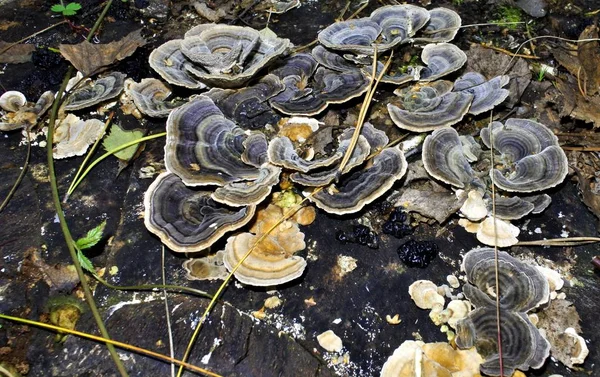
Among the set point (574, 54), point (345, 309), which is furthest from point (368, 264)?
point (574, 54)

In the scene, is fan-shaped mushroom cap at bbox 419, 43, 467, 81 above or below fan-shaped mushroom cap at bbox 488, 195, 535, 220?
above

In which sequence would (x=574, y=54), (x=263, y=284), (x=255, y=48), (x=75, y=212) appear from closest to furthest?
(x=263, y=284)
(x=75, y=212)
(x=255, y=48)
(x=574, y=54)

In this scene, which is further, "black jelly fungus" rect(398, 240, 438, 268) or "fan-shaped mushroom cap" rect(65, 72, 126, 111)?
"fan-shaped mushroom cap" rect(65, 72, 126, 111)

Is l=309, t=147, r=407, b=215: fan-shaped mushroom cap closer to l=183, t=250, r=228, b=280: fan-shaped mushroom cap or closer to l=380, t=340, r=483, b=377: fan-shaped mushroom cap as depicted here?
l=183, t=250, r=228, b=280: fan-shaped mushroom cap

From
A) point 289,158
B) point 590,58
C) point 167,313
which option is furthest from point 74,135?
point 590,58

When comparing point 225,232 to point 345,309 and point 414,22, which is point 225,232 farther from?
point 414,22

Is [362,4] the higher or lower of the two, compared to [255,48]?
lower

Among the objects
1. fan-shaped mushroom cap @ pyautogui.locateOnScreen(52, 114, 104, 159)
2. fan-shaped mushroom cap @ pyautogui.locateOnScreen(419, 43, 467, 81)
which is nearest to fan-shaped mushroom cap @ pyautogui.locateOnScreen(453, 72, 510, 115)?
fan-shaped mushroom cap @ pyautogui.locateOnScreen(419, 43, 467, 81)
